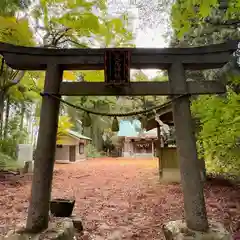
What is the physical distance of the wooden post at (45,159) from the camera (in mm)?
3281

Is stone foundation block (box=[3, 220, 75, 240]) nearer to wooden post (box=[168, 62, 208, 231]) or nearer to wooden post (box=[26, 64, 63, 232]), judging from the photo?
wooden post (box=[26, 64, 63, 232])

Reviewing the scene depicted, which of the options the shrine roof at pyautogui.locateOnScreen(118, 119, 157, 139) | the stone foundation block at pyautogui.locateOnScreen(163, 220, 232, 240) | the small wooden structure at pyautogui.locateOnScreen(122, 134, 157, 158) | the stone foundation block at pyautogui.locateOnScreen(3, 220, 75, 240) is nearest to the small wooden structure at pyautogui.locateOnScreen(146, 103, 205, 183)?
the stone foundation block at pyautogui.locateOnScreen(163, 220, 232, 240)

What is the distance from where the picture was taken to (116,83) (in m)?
3.51

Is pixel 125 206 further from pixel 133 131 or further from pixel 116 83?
pixel 133 131

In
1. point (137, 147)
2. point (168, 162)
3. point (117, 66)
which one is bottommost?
point (168, 162)

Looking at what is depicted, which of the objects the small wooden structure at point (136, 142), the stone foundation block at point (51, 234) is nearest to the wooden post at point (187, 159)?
the stone foundation block at point (51, 234)

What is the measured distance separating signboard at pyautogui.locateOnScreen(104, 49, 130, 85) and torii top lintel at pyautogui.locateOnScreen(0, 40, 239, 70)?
4.2 inches

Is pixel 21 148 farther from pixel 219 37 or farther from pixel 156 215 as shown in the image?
pixel 219 37

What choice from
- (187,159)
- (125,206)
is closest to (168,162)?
(125,206)

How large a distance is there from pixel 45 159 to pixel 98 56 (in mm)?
1736

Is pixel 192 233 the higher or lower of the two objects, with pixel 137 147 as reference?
lower

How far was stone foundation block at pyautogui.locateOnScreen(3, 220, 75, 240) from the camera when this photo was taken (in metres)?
3.11

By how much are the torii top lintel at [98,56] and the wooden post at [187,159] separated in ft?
0.60

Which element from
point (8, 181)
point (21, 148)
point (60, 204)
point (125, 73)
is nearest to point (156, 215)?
point (60, 204)
